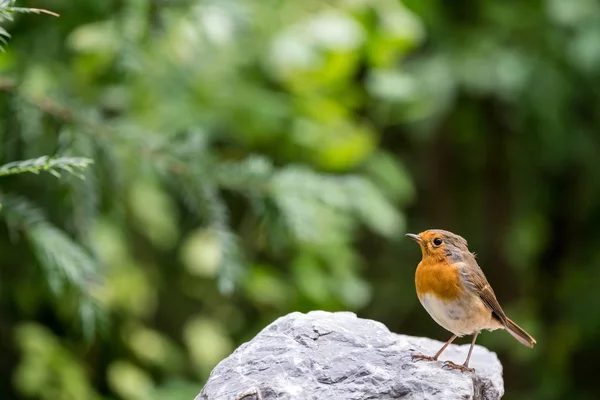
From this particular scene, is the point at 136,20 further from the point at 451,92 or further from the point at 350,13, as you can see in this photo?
the point at 451,92

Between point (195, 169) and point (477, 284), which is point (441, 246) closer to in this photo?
point (477, 284)

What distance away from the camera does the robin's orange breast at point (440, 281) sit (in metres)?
1.57

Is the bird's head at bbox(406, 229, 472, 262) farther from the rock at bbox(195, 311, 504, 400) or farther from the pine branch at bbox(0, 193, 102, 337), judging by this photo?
the pine branch at bbox(0, 193, 102, 337)

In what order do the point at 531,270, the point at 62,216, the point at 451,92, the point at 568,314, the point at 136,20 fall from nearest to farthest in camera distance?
the point at 136,20, the point at 62,216, the point at 451,92, the point at 568,314, the point at 531,270

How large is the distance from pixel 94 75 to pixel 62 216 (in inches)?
22.6

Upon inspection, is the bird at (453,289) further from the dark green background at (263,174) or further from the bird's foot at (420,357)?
the dark green background at (263,174)

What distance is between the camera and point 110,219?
2.78m

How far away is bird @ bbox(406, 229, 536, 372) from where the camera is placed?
158cm

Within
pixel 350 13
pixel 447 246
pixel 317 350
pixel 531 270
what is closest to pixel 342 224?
pixel 350 13

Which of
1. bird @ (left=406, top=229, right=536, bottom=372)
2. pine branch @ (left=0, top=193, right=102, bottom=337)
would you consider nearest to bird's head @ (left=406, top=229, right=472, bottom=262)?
bird @ (left=406, top=229, right=536, bottom=372)

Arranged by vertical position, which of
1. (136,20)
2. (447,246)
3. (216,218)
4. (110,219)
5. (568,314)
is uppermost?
(136,20)

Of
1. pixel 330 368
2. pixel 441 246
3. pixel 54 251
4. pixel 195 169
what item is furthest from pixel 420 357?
pixel 195 169

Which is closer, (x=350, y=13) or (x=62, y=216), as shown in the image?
(x=62, y=216)

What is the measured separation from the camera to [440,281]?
158 centimetres
